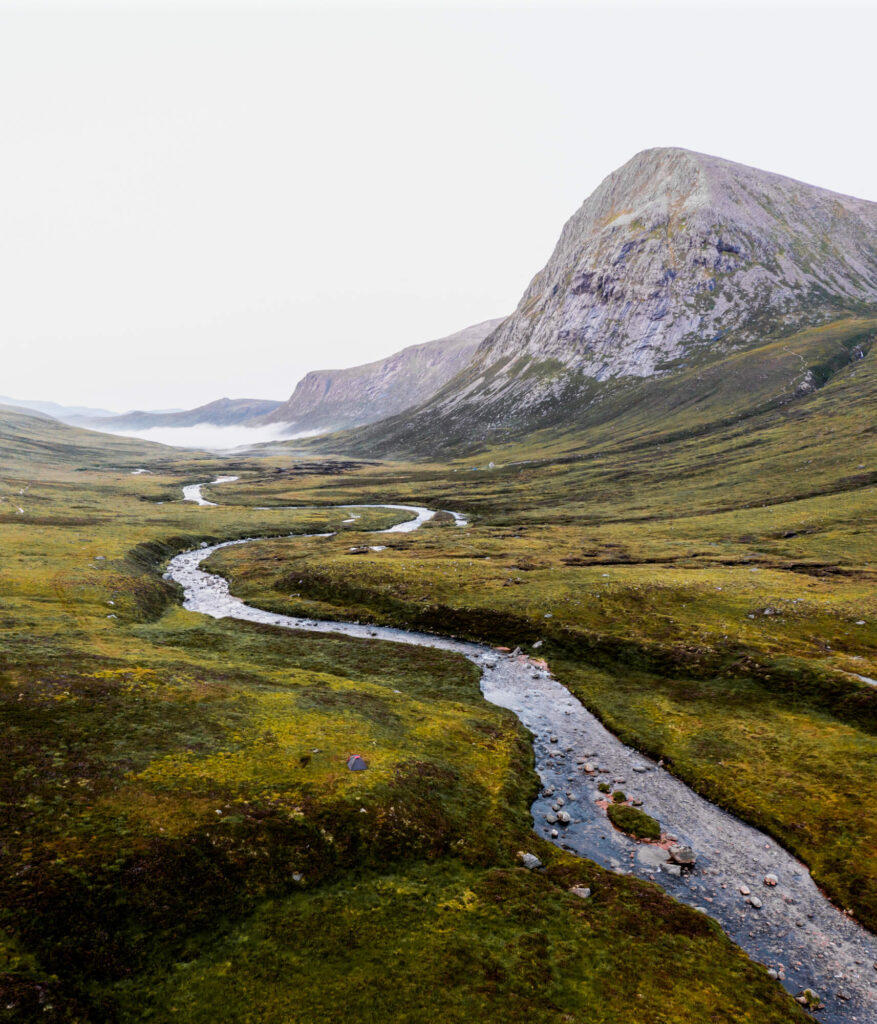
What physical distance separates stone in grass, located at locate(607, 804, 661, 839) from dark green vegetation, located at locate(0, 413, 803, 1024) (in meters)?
4.24

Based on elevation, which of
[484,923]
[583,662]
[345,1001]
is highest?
[345,1001]

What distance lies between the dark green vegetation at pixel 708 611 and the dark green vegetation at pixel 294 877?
11.2m

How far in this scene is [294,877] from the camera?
21469 mm

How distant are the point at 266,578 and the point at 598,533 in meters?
62.5

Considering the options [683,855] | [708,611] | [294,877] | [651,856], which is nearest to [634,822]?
[651,856]

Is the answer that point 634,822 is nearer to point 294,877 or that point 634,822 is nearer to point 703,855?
point 703,855

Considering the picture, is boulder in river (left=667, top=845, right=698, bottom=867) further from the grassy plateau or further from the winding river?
the grassy plateau

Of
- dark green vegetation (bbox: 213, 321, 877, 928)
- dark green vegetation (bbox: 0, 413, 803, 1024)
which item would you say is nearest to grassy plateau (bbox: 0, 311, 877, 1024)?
dark green vegetation (bbox: 0, 413, 803, 1024)

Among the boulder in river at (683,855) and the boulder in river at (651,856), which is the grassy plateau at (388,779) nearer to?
the boulder in river at (651,856)

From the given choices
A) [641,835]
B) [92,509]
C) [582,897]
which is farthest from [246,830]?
[92,509]

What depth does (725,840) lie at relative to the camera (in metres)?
26.8

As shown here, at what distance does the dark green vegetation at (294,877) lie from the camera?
16484mm

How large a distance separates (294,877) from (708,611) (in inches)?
1865

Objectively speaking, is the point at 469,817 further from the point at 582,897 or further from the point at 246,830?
the point at 246,830
